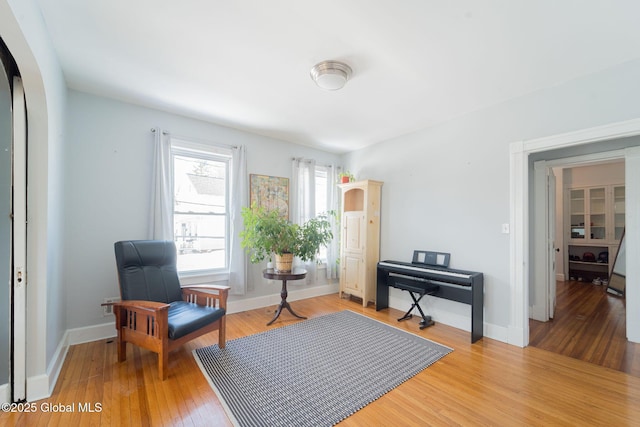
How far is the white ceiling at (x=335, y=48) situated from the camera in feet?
5.58

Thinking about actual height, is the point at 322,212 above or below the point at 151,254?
above

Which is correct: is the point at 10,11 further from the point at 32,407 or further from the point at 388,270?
the point at 388,270

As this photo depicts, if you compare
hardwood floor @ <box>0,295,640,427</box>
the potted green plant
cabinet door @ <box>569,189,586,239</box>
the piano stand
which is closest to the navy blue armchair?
hardwood floor @ <box>0,295,640,427</box>

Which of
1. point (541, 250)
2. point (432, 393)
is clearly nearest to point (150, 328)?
point (432, 393)

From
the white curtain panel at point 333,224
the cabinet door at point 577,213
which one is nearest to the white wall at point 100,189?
the white curtain panel at point 333,224

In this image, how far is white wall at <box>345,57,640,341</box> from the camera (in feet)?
7.91

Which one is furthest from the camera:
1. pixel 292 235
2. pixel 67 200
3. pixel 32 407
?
pixel 292 235

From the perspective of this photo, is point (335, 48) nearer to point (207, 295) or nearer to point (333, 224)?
point (207, 295)

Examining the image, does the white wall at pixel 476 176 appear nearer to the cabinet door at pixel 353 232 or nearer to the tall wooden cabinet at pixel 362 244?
the tall wooden cabinet at pixel 362 244

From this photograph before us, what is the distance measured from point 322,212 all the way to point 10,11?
393cm

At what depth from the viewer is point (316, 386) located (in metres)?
2.08

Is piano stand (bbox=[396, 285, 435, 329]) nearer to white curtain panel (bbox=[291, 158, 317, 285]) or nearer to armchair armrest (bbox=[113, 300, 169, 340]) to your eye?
white curtain panel (bbox=[291, 158, 317, 285])

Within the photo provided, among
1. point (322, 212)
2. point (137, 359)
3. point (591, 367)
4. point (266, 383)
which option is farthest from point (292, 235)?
point (591, 367)

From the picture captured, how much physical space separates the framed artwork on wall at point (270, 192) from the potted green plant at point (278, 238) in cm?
38
